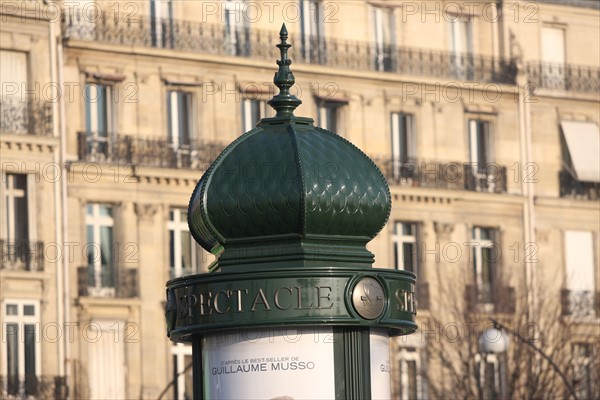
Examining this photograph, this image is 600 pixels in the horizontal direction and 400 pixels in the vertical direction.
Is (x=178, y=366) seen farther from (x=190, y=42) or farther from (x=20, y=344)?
(x=190, y=42)

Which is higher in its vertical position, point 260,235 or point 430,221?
point 430,221

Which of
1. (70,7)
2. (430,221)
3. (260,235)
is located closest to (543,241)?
(430,221)

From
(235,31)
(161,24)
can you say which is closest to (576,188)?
(235,31)

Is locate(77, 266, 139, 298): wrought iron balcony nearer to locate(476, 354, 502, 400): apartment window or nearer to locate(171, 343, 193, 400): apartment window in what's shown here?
locate(171, 343, 193, 400): apartment window

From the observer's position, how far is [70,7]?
2024 inches

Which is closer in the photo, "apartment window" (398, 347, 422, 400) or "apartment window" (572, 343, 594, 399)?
"apartment window" (572, 343, 594, 399)

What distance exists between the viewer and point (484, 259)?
57031mm

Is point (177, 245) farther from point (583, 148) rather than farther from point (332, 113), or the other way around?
point (583, 148)

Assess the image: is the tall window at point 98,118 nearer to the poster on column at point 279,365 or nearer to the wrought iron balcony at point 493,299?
the wrought iron balcony at point 493,299

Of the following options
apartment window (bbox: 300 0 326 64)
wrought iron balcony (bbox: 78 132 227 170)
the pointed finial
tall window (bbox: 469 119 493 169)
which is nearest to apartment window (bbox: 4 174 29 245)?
wrought iron balcony (bbox: 78 132 227 170)

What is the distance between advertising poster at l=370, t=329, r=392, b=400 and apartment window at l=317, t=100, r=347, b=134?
145 ft

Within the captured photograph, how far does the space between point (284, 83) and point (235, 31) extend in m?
42.8

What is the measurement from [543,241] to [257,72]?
9.20m

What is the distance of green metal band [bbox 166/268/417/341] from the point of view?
10977mm
